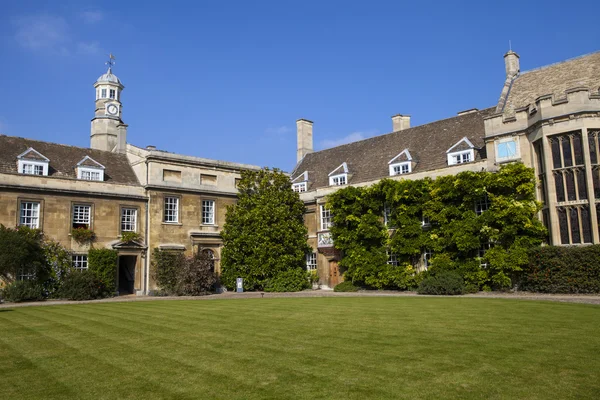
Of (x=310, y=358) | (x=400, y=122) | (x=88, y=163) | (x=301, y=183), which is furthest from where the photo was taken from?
(x=301, y=183)

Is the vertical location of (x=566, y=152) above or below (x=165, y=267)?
above

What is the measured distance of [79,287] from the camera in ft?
81.5

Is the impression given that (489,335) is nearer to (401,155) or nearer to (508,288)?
(508,288)

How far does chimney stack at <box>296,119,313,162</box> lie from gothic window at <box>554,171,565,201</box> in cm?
2143

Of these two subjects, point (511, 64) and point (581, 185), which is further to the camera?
point (511, 64)

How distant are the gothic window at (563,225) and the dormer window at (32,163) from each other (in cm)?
2596

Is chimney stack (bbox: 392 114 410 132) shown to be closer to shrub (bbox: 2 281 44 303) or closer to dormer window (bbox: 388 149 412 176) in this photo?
dormer window (bbox: 388 149 412 176)

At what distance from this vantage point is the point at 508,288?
23031mm

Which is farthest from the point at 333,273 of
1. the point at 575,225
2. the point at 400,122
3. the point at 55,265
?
the point at 55,265

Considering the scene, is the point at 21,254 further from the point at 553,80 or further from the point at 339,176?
the point at 553,80

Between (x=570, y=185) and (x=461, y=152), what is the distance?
21.4ft

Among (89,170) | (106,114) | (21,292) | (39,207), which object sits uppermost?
(106,114)

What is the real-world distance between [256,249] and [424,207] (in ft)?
33.2

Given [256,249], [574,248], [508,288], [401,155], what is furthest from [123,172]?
[574,248]
